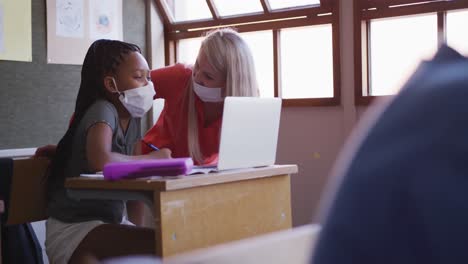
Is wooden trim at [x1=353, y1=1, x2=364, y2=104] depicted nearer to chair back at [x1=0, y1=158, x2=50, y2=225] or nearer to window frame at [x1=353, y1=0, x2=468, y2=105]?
window frame at [x1=353, y1=0, x2=468, y2=105]

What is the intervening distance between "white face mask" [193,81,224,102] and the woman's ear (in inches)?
17.0

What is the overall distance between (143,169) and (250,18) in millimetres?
2619

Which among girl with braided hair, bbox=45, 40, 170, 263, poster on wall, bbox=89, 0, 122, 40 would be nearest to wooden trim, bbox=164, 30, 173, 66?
poster on wall, bbox=89, 0, 122, 40

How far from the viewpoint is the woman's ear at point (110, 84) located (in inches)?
88.4

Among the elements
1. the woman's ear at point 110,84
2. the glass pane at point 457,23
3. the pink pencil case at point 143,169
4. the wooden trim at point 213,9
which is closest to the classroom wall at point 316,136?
the glass pane at point 457,23

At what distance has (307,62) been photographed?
389 cm

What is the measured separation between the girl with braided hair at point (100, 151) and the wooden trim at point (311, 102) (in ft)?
5.09

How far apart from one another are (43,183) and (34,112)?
5.55ft

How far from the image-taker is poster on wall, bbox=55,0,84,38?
3.83 m

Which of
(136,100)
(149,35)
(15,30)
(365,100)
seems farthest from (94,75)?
(149,35)

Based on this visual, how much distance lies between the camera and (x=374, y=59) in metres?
3.60

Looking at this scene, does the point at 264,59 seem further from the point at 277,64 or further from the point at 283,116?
the point at 283,116

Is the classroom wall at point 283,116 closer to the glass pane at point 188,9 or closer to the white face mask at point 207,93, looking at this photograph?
the glass pane at point 188,9

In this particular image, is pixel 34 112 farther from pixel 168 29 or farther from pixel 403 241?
pixel 403 241
